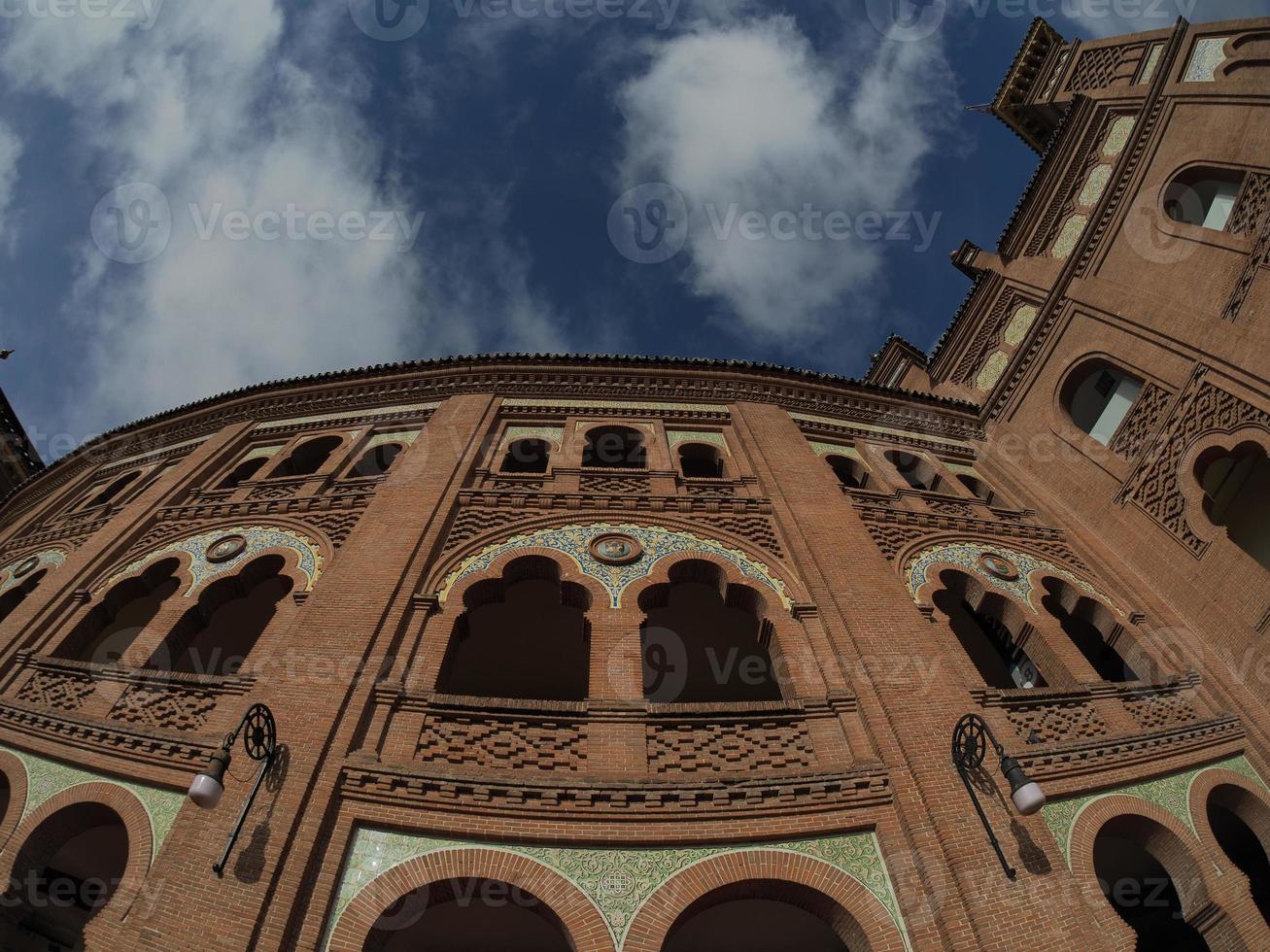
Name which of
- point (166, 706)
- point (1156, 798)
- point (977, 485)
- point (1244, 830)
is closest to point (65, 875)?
point (166, 706)

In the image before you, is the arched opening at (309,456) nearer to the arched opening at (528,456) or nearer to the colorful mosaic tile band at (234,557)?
the colorful mosaic tile band at (234,557)

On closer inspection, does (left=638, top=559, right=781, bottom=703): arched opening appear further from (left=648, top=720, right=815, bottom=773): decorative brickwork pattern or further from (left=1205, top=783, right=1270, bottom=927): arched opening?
(left=1205, top=783, right=1270, bottom=927): arched opening

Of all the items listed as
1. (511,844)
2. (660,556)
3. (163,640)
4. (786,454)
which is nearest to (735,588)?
(660,556)

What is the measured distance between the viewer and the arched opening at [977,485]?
39.3 feet

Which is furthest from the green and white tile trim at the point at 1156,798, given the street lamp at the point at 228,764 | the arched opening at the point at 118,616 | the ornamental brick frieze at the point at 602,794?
the arched opening at the point at 118,616

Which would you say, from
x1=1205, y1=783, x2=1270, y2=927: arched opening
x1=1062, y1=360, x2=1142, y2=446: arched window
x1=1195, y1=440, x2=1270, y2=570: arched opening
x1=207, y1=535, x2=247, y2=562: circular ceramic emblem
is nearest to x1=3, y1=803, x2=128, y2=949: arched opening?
x1=207, y1=535, x2=247, y2=562: circular ceramic emblem

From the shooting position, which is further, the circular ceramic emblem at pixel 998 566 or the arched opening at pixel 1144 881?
the circular ceramic emblem at pixel 998 566

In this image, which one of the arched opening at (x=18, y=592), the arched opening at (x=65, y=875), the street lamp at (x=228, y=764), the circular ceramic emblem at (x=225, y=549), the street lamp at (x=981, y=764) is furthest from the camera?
the arched opening at (x=18, y=592)

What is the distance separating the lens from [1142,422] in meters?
10.6

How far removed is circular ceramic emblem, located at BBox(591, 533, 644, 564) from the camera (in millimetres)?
8125

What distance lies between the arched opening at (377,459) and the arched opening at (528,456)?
1.77m

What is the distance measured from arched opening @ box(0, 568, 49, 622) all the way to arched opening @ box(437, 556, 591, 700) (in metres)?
5.75

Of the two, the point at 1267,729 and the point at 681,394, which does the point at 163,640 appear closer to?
the point at 681,394

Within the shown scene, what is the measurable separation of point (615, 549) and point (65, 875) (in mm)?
6212
